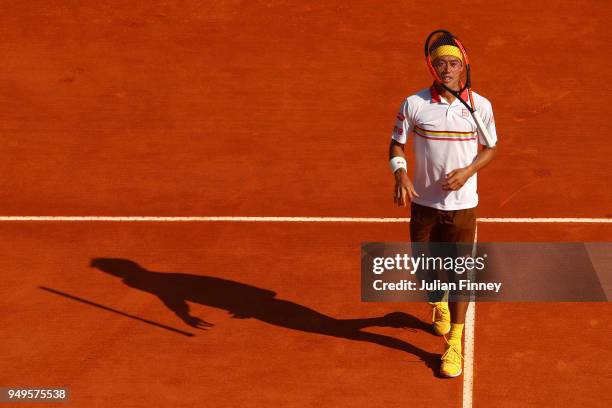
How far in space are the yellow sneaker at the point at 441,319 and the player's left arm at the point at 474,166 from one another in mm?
1501

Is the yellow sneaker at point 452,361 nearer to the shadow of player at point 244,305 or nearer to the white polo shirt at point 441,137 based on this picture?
the shadow of player at point 244,305

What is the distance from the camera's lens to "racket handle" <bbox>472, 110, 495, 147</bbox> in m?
7.96

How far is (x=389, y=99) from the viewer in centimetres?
1337

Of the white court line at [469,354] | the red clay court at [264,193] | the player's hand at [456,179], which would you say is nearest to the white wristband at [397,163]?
the player's hand at [456,179]

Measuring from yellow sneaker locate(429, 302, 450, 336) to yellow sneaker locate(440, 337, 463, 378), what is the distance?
16.8 inches

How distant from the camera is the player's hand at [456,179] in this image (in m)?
7.97

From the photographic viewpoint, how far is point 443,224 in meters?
8.41

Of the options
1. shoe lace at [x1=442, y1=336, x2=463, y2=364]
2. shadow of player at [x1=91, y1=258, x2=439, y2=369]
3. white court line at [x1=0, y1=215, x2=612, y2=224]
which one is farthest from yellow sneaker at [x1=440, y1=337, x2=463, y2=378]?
white court line at [x1=0, y1=215, x2=612, y2=224]

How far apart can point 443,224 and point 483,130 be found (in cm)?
94

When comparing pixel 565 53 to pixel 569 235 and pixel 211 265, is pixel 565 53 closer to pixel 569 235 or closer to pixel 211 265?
pixel 569 235

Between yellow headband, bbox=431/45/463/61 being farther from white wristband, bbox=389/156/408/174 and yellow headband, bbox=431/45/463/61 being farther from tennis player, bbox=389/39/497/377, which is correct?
white wristband, bbox=389/156/408/174

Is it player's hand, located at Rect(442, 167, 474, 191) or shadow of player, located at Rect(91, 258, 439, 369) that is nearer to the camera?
player's hand, located at Rect(442, 167, 474, 191)

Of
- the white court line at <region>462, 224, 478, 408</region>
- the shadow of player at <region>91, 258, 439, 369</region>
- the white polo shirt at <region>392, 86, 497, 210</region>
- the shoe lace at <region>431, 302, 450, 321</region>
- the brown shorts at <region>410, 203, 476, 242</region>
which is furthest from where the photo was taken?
the shadow of player at <region>91, 258, 439, 369</region>

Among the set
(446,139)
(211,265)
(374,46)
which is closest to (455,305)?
(446,139)
